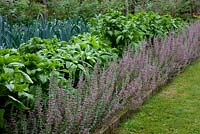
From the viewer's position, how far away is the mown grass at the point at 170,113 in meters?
3.66

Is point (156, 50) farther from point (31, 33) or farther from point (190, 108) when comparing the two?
point (31, 33)

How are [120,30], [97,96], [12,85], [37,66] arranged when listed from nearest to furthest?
[12,85] → [37,66] → [97,96] → [120,30]

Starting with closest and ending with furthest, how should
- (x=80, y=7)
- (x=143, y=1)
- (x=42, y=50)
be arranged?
1. (x=42, y=50)
2. (x=80, y=7)
3. (x=143, y=1)

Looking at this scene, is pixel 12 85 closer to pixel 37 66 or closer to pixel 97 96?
pixel 37 66

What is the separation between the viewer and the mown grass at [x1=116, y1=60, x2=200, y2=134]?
3660 millimetres

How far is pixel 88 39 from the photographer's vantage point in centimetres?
455

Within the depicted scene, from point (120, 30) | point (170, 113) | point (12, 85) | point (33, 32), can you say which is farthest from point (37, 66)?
point (120, 30)

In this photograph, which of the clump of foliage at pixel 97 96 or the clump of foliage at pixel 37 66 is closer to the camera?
the clump of foliage at pixel 37 66

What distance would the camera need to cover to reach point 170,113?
4.16m

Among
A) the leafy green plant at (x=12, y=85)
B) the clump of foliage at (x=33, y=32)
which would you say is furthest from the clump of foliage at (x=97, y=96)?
the clump of foliage at (x=33, y=32)

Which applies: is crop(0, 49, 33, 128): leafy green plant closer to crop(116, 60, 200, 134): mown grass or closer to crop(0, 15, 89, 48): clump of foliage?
crop(116, 60, 200, 134): mown grass

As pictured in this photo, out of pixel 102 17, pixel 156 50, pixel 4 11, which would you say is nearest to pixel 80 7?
pixel 4 11

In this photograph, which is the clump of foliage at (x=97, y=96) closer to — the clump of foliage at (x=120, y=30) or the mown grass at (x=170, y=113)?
the mown grass at (x=170, y=113)

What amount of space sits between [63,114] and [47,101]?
0.55ft
